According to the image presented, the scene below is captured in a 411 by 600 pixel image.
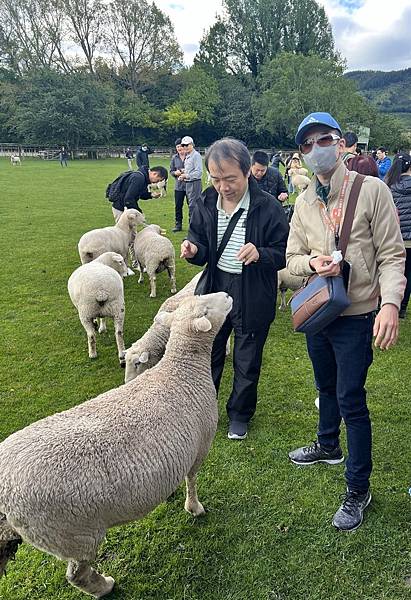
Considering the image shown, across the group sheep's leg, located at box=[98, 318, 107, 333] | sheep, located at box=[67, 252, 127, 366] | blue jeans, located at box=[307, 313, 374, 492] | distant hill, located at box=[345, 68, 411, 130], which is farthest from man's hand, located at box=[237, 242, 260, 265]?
distant hill, located at box=[345, 68, 411, 130]

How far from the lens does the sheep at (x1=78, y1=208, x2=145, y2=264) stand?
6.88 meters

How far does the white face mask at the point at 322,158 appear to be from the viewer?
2.39 meters

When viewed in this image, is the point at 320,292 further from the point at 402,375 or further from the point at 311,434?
the point at 402,375

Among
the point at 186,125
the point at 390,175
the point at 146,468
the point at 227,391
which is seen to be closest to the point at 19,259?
the point at 227,391

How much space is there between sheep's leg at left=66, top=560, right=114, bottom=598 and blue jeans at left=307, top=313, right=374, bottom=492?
1606mm

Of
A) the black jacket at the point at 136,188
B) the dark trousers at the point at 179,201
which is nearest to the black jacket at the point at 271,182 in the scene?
the black jacket at the point at 136,188

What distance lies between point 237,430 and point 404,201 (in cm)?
339

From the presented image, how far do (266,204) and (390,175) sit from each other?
9.57ft

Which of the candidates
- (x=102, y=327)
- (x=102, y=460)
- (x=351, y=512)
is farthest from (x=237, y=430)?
(x=102, y=327)

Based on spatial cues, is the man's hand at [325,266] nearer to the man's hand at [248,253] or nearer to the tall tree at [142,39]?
the man's hand at [248,253]

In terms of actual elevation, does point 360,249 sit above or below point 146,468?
above

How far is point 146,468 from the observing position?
2193mm

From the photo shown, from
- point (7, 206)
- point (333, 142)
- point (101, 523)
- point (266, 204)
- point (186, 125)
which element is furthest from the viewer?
point (186, 125)

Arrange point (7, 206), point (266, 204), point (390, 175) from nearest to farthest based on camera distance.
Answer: point (266, 204) < point (390, 175) < point (7, 206)
